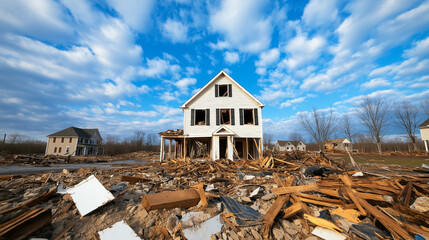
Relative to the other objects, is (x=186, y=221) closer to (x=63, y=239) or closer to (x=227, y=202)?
(x=227, y=202)

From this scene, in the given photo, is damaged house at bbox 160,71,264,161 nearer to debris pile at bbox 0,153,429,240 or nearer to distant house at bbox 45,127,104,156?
debris pile at bbox 0,153,429,240

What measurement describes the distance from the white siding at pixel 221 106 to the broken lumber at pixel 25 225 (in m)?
13.2

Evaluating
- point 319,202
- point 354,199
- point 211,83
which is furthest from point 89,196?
point 211,83

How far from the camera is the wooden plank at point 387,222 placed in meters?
2.61

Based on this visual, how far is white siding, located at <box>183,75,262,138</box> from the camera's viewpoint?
15.9 meters

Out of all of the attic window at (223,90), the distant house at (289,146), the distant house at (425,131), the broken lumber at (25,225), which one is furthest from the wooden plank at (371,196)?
the distant house at (289,146)

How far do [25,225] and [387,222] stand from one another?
5993mm

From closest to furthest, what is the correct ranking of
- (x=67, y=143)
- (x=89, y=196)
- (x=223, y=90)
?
(x=89, y=196) → (x=223, y=90) → (x=67, y=143)

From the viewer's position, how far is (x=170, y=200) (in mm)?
3529

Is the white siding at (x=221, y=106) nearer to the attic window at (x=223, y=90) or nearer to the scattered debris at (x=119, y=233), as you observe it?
the attic window at (x=223, y=90)

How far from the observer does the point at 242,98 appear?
16.6 m

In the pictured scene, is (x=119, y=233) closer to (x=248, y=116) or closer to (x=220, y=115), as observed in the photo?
(x=220, y=115)

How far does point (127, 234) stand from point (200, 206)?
58.8 inches

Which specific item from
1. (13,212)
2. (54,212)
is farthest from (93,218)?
(13,212)
